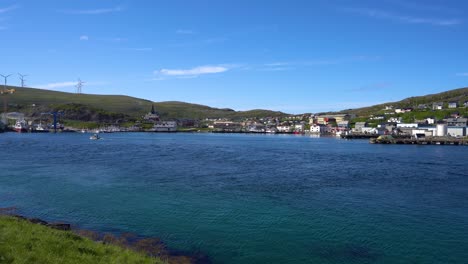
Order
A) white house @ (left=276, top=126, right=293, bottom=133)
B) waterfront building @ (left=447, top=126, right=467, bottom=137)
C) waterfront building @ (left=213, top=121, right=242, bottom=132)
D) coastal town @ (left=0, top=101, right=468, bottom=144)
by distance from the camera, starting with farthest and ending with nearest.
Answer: waterfront building @ (left=213, top=121, right=242, bottom=132)
white house @ (left=276, top=126, right=293, bottom=133)
coastal town @ (left=0, top=101, right=468, bottom=144)
waterfront building @ (left=447, top=126, right=467, bottom=137)

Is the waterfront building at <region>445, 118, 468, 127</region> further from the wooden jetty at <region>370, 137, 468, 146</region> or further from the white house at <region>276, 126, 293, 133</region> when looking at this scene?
the white house at <region>276, 126, 293, 133</region>

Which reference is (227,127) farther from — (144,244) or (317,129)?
(144,244)

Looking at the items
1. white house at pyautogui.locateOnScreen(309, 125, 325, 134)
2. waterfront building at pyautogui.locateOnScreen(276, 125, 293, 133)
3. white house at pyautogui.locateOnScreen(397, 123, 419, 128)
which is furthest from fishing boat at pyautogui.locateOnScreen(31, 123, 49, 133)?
white house at pyautogui.locateOnScreen(397, 123, 419, 128)

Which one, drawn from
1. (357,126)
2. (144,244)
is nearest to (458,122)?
(357,126)

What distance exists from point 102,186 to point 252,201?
8.61 meters

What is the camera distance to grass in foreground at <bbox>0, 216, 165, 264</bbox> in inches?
266

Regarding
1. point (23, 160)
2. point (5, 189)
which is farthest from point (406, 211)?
point (23, 160)

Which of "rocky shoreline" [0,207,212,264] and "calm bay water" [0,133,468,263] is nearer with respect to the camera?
"rocky shoreline" [0,207,212,264]

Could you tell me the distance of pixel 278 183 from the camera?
22.5m

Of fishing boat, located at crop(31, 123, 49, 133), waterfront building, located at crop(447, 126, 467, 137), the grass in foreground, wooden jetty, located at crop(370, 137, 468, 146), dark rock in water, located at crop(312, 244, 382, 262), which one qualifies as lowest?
dark rock in water, located at crop(312, 244, 382, 262)

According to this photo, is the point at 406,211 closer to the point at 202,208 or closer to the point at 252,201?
the point at 252,201

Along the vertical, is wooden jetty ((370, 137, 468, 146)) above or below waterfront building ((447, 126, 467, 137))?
below

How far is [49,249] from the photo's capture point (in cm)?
A: 735

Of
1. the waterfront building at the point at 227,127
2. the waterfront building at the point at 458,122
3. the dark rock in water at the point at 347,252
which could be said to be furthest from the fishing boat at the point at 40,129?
the dark rock in water at the point at 347,252
